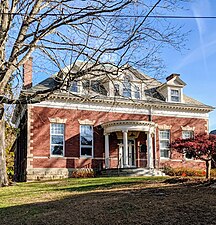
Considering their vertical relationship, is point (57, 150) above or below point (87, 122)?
below

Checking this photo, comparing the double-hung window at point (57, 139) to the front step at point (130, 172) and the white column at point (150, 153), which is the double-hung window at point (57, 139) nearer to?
the front step at point (130, 172)

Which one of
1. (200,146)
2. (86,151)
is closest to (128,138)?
(86,151)

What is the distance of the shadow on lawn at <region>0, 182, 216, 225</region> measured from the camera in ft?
24.4

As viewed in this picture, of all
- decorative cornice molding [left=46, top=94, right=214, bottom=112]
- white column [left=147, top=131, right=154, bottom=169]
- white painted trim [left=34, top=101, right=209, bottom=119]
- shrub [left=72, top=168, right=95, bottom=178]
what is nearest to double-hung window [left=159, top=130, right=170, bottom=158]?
white painted trim [left=34, top=101, right=209, bottom=119]

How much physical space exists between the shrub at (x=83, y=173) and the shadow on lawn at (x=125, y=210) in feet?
43.0

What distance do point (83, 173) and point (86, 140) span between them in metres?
2.92

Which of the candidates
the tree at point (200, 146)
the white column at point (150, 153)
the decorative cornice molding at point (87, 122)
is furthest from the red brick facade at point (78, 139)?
the tree at point (200, 146)

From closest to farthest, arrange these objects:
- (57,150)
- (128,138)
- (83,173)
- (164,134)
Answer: (83,173) < (57,150) < (128,138) < (164,134)

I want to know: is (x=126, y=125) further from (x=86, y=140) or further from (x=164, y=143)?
(x=164, y=143)

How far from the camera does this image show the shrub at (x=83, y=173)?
943 inches

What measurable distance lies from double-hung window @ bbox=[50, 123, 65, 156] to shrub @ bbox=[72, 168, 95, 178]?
1.69m

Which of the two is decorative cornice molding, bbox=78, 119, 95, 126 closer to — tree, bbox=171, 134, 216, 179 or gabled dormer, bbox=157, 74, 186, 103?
gabled dormer, bbox=157, 74, 186, 103

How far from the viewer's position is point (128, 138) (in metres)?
27.8

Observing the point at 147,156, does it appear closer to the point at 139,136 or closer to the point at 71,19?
the point at 139,136
